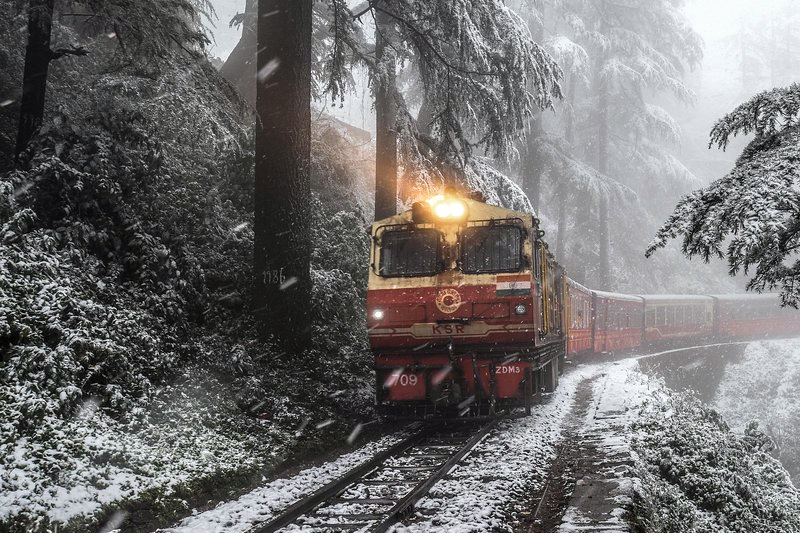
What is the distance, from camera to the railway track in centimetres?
508

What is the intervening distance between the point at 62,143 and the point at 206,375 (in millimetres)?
3328

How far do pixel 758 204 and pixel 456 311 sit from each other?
491cm

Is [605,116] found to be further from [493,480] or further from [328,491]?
→ [328,491]

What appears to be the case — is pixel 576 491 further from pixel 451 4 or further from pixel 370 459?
pixel 451 4

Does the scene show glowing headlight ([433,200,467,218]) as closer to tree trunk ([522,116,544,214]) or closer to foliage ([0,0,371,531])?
foliage ([0,0,371,531])

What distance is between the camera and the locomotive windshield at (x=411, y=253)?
9211mm

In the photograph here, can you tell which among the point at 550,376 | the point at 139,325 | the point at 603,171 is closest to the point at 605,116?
the point at 603,171

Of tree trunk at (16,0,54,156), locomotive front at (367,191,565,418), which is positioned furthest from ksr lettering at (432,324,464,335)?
tree trunk at (16,0,54,156)

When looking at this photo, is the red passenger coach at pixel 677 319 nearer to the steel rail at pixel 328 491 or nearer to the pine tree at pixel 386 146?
the pine tree at pixel 386 146

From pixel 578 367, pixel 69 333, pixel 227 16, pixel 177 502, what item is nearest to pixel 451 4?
pixel 69 333

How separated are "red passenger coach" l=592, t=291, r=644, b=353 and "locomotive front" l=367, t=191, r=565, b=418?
44.3 feet

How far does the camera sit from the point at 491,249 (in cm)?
911

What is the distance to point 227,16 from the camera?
3292 inches

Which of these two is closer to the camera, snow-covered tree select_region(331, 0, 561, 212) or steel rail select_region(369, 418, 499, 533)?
steel rail select_region(369, 418, 499, 533)
